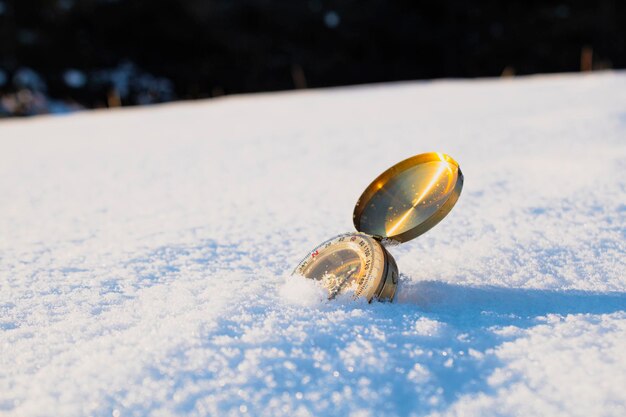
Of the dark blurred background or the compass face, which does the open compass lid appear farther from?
the dark blurred background

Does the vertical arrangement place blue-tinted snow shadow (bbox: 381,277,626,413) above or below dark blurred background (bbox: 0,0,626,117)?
above

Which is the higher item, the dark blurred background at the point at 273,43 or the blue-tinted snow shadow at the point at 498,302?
the blue-tinted snow shadow at the point at 498,302

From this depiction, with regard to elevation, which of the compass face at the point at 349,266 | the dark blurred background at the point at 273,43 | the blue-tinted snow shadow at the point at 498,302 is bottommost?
the dark blurred background at the point at 273,43

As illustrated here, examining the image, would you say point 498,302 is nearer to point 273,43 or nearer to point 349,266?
point 349,266

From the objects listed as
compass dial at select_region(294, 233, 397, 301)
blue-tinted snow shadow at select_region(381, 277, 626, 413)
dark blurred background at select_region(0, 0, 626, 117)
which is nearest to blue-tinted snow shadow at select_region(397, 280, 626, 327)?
blue-tinted snow shadow at select_region(381, 277, 626, 413)

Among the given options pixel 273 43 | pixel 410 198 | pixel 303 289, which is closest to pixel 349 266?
pixel 303 289

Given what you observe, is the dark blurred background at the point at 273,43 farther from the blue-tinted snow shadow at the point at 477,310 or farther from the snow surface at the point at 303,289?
the blue-tinted snow shadow at the point at 477,310

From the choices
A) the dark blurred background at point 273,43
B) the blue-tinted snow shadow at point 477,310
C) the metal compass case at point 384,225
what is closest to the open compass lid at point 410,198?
the metal compass case at point 384,225

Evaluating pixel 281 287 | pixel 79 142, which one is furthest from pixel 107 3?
pixel 281 287
